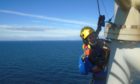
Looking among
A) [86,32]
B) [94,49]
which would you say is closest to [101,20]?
[86,32]

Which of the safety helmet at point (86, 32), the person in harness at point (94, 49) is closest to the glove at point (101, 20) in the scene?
the person in harness at point (94, 49)

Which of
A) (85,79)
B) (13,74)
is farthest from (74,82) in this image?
(13,74)

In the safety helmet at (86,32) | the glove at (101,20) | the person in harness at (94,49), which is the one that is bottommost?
the person in harness at (94,49)

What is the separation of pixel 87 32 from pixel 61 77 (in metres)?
70.5

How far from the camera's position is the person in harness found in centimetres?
859

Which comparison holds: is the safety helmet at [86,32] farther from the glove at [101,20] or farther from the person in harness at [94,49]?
the glove at [101,20]

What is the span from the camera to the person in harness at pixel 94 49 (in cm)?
859

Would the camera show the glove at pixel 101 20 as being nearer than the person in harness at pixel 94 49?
No

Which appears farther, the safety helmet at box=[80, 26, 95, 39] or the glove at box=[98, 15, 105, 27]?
the glove at box=[98, 15, 105, 27]

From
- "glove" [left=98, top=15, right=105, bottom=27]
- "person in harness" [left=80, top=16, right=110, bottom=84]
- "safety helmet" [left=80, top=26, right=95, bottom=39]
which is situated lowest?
"person in harness" [left=80, top=16, right=110, bottom=84]

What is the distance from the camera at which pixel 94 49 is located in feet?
28.7

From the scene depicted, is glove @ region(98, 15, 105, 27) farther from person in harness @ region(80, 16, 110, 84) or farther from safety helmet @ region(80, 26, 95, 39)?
safety helmet @ region(80, 26, 95, 39)

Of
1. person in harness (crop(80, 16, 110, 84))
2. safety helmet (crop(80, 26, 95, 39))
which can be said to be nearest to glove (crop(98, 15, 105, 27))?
person in harness (crop(80, 16, 110, 84))

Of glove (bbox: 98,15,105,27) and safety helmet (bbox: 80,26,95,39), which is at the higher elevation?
glove (bbox: 98,15,105,27)
